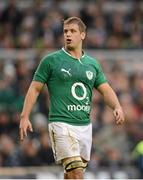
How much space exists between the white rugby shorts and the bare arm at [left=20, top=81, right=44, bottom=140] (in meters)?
0.38

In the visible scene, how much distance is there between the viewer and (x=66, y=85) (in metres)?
10.2

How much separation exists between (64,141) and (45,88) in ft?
25.1

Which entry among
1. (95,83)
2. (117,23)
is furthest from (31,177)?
(117,23)

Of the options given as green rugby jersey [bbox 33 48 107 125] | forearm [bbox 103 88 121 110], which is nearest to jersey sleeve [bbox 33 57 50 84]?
green rugby jersey [bbox 33 48 107 125]

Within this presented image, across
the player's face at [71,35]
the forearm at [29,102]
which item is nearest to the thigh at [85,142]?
the forearm at [29,102]

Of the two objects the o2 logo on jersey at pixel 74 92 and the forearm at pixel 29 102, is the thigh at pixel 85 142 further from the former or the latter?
the forearm at pixel 29 102

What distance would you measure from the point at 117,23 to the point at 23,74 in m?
3.60

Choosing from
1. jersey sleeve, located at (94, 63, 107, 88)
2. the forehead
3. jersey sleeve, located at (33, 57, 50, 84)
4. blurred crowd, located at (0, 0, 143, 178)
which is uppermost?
the forehead

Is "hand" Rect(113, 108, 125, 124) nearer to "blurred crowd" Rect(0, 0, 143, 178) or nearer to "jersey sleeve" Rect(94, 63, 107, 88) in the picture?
"jersey sleeve" Rect(94, 63, 107, 88)

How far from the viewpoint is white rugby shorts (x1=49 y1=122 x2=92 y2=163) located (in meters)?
10.2

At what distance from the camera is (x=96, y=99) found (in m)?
17.8

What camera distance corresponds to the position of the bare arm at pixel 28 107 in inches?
388

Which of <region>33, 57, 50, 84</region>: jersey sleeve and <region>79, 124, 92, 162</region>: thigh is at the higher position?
<region>33, 57, 50, 84</region>: jersey sleeve

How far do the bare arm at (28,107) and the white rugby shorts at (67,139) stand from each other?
378 millimetres
